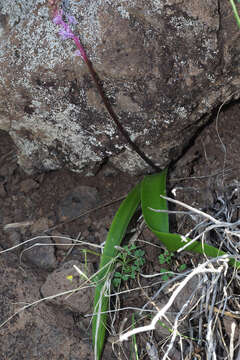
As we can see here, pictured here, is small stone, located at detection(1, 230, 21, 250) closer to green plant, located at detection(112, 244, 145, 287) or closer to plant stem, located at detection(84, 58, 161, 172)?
green plant, located at detection(112, 244, 145, 287)

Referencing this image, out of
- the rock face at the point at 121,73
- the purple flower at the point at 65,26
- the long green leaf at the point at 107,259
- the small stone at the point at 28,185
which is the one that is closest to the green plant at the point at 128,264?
the long green leaf at the point at 107,259

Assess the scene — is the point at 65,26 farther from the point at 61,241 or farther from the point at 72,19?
the point at 61,241

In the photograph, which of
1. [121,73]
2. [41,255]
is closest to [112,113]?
[121,73]

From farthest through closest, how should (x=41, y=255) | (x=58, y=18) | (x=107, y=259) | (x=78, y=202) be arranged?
(x=78, y=202) < (x=41, y=255) < (x=107, y=259) < (x=58, y=18)

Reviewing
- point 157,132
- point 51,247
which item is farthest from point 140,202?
point 51,247

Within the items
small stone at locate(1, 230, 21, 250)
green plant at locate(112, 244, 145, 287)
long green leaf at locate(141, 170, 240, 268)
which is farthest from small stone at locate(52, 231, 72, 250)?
long green leaf at locate(141, 170, 240, 268)
